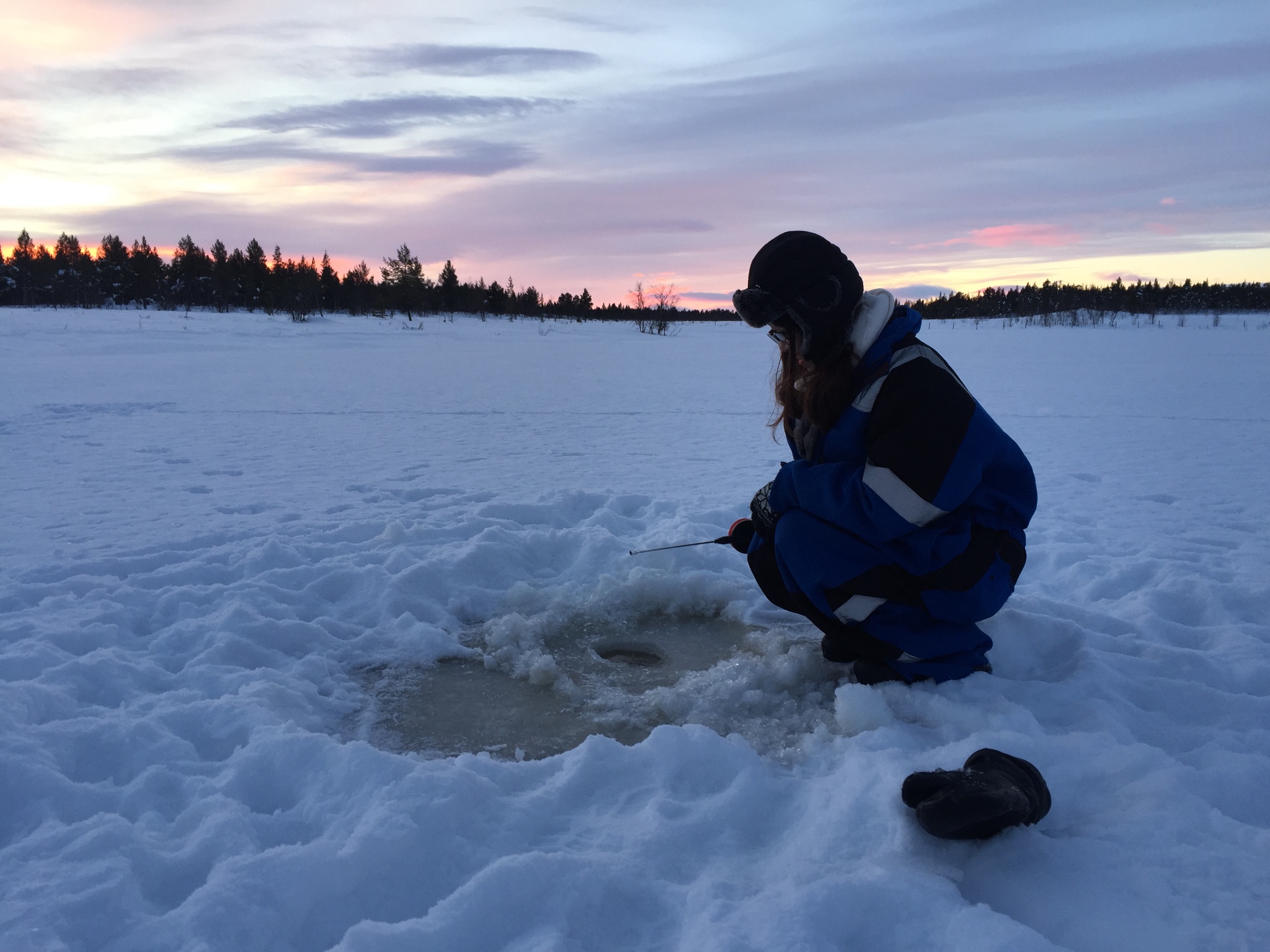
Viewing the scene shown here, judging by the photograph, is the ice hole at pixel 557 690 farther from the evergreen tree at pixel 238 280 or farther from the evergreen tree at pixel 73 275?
the evergreen tree at pixel 238 280

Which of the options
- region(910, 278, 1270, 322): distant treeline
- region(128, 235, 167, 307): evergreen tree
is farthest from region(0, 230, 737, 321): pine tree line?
region(910, 278, 1270, 322): distant treeline

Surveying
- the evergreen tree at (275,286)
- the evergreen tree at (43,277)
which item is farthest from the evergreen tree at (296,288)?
the evergreen tree at (43,277)

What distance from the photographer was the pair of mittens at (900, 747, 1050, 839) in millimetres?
1704

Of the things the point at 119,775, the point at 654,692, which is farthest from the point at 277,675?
the point at 654,692

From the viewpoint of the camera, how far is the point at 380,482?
216 inches

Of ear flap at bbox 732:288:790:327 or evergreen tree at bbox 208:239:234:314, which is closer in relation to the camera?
ear flap at bbox 732:288:790:327

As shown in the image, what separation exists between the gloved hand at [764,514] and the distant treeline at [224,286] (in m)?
35.4

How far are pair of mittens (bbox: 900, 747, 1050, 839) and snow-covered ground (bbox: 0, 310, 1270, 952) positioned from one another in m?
0.07

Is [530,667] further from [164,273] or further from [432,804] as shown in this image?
[164,273]

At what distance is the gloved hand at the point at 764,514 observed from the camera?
271 centimetres

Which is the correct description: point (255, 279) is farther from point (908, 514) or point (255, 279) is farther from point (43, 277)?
point (908, 514)

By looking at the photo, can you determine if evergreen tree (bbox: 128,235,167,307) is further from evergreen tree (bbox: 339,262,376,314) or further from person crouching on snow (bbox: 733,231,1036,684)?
person crouching on snow (bbox: 733,231,1036,684)

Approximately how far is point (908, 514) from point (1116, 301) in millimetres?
43188

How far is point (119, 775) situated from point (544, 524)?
8.65ft
